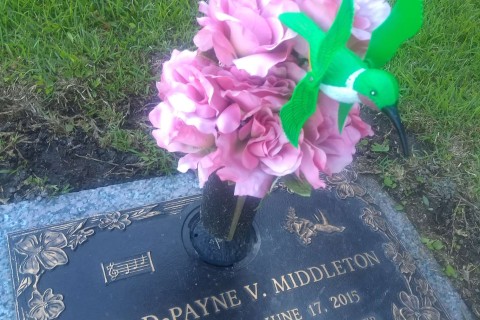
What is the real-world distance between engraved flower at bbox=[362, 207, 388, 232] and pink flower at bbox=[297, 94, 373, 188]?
2.34ft

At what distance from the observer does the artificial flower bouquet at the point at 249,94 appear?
96 centimetres

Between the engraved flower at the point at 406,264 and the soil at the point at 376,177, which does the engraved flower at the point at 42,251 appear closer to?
the soil at the point at 376,177

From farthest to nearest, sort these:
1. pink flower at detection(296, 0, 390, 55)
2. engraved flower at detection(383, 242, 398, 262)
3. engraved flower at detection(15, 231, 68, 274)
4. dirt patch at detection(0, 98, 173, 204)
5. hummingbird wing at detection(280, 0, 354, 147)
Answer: dirt patch at detection(0, 98, 173, 204)
engraved flower at detection(383, 242, 398, 262)
engraved flower at detection(15, 231, 68, 274)
pink flower at detection(296, 0, 390, 55)
hummingbird wing at detection(280, 0, 354, 147)

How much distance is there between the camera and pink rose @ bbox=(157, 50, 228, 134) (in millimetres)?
976

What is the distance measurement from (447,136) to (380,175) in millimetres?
447

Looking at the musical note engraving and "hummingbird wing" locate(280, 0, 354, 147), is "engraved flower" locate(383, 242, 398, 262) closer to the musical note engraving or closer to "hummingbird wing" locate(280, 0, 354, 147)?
the musical note engraving

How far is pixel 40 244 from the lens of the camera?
1513 mm

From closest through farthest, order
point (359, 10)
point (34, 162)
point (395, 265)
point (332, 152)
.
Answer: point (359, 10) → point (332, 152) → point (395, 265) → point (34, 162)

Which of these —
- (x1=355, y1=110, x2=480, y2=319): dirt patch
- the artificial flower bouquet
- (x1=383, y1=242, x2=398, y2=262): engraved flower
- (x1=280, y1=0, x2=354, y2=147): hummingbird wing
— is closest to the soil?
(x1=355, y1=110, x2=480, y2=319): dirt patch

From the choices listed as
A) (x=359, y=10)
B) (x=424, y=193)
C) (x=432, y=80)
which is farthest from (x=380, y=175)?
(x=359, y=10)

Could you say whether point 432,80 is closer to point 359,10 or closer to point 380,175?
point 380,175

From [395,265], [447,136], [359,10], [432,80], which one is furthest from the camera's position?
[432,80]

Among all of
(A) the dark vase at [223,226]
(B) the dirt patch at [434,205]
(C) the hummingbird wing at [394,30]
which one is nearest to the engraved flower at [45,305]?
(A) the dark vase at [223,226]

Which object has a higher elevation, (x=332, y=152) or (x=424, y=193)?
(x=332, y=152)
